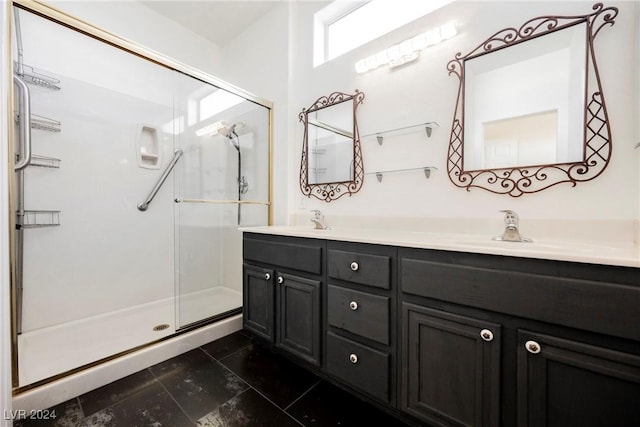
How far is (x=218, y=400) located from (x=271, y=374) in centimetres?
30

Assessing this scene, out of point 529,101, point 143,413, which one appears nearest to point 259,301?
point 143,413

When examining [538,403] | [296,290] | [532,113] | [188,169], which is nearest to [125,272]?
[188,169]

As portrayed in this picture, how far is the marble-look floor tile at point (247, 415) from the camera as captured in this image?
1.11 m

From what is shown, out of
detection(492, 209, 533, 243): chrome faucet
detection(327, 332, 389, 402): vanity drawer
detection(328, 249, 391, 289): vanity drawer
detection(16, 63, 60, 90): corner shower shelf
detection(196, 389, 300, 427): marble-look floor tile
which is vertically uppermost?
detection(16, 63, 60, 90): corner shower shelf

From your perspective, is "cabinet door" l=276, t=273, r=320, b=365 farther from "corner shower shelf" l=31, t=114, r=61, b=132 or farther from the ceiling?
the ceiling

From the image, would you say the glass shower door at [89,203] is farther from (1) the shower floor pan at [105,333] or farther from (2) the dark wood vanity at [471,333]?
(2) the dark wood vanity at [471,333]

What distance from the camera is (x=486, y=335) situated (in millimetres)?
857

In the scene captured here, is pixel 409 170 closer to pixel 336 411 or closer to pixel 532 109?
pixel 532 109

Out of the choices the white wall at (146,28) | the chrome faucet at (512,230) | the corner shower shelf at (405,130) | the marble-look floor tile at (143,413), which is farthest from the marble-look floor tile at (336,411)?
the white wall at (146,28)

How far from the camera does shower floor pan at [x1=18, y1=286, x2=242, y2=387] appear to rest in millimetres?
1377

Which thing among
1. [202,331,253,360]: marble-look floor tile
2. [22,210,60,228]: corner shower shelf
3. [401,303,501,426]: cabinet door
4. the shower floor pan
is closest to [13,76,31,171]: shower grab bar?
[22,210,60,228]: corner shower shelf

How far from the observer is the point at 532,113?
117cm

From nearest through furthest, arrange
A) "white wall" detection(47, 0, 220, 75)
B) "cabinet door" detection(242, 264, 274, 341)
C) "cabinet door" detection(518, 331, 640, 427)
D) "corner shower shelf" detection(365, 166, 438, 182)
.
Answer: "cabinet door" detection(518, 331, 640, 427) → "corner shower shelf" detection(365, 166, 438, 182) → "cabinet door" detection(242, 264, 274, 341) → "white wall" detection(47, 0, 220, 75)

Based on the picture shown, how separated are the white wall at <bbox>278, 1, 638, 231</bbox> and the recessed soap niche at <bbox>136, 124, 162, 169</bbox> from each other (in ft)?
3.80
